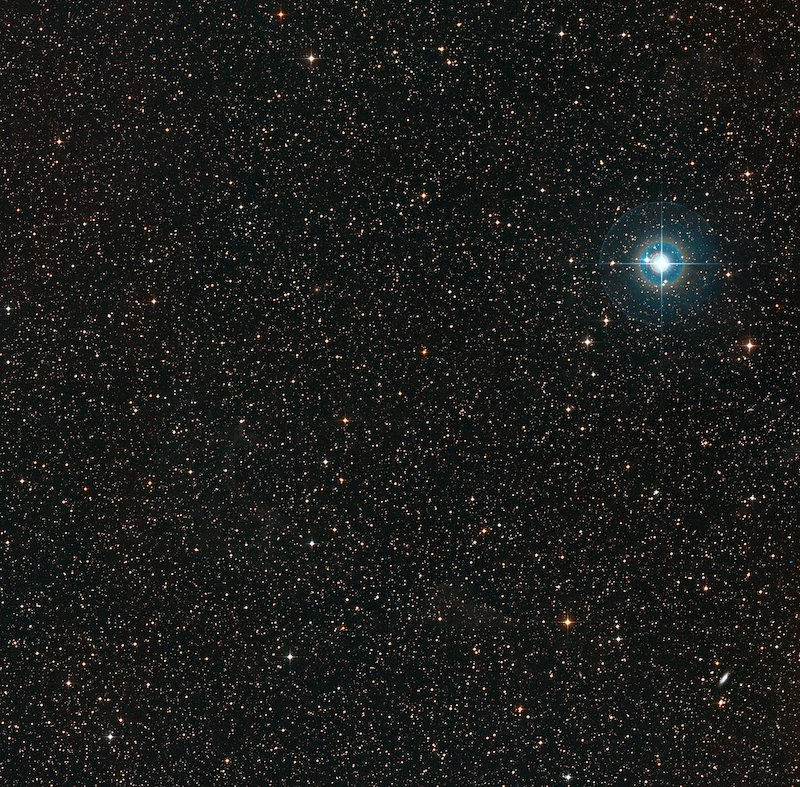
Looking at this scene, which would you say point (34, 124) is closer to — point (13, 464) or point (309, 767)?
point (13, 464)

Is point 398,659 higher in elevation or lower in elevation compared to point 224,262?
lower

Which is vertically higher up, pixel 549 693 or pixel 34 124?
pixel 34 124

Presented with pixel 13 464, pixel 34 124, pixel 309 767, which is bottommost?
pixel 309 767

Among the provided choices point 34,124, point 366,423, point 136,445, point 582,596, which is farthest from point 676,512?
point 34,124

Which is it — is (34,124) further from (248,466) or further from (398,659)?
(398,659)

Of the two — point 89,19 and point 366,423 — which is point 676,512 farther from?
point 89,19

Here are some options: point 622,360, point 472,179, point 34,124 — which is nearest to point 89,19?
point 34,124
